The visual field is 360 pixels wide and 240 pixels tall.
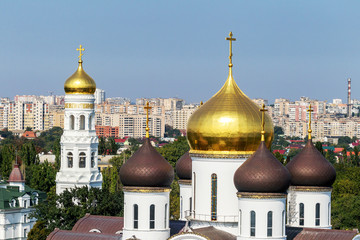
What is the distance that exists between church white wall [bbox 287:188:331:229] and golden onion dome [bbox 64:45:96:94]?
16.1 metres

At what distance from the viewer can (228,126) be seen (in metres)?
30.6

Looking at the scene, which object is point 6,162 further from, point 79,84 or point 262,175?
point 262,175

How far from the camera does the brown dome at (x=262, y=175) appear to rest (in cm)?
2864

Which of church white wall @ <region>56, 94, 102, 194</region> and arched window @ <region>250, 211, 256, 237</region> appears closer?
arched window @ <region>250, 211, 256, 237</region>

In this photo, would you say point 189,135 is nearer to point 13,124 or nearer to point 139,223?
point 139,223

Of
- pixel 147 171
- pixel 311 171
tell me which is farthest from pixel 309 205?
pixel 147 171

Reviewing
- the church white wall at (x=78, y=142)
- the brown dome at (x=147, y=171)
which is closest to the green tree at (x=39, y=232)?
the church white wall at (x=78, y=142)

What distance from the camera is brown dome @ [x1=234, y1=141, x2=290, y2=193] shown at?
28641 mm

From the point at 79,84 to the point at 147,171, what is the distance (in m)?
17.2

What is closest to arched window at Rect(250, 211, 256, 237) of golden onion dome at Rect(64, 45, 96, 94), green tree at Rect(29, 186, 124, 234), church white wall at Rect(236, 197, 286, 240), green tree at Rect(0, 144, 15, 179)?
church white wall at Rect(236, 197, 286, 240)

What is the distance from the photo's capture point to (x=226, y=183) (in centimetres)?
3078

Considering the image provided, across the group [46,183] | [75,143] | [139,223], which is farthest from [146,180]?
[46,183]

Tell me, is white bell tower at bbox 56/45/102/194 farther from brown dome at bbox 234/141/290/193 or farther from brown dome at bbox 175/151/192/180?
brown dome at bbox 234/141/290/193

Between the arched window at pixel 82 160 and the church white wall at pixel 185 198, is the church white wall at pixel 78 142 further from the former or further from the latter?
the church white wall at pixel 185 198
